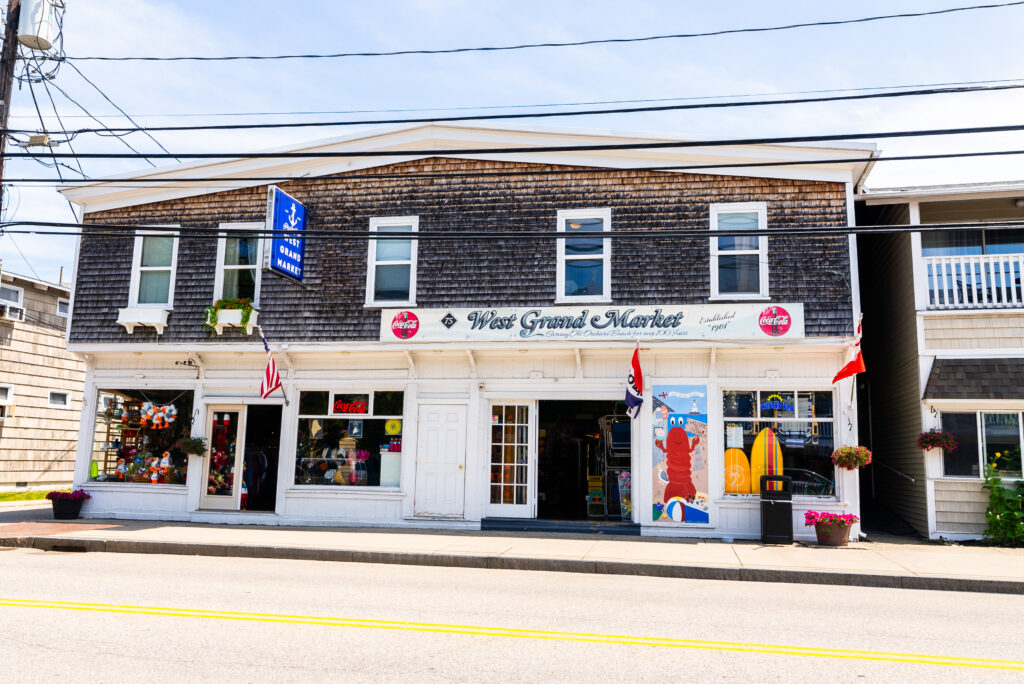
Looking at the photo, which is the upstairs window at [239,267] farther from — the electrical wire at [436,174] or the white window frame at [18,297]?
the white window frame at [18,297]

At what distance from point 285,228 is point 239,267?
2.01 metres

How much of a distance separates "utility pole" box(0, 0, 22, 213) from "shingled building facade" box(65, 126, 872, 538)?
321cm

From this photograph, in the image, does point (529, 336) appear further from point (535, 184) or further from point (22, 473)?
point (22, 473)

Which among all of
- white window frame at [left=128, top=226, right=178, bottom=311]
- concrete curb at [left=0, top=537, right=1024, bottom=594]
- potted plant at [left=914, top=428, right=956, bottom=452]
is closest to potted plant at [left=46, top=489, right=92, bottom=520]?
concrete curb at [left=0, top=537, right=1024, bottom=594]

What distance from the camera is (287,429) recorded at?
54.6 ft

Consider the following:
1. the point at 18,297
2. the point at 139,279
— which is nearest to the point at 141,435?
the point at 139,279

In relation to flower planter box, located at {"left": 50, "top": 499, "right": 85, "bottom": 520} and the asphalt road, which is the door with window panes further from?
flower planter box, located at {"left": 50, "top": 499, "right": 85, "bottom": 520}

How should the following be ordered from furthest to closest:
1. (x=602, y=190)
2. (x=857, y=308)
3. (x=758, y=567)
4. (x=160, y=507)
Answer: (x=160, y=507)
(x=602, y=190)
(x=857, y=308)
(x=758, y=567)

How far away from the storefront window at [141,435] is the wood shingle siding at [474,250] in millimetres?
1353

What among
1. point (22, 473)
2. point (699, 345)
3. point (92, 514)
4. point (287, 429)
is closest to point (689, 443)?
point (699, 345)

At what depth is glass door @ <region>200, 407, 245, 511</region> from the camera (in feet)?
56.1

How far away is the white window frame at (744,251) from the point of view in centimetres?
1501

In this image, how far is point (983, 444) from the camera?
14.4 m

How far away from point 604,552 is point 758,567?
2.32 meters
